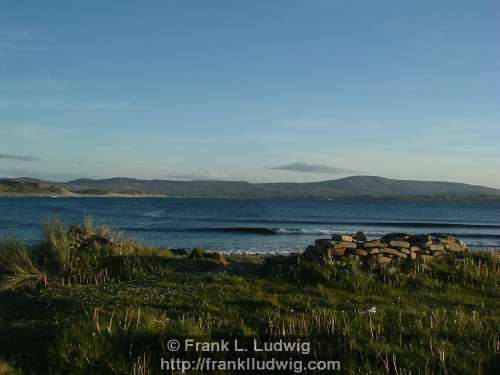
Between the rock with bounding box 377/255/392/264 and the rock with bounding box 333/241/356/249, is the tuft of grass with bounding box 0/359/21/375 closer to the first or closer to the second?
the rock with bounding box 333/241/356/249

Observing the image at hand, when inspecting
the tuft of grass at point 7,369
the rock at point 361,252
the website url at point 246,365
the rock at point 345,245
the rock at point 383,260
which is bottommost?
the tuft of grass at point 7,369

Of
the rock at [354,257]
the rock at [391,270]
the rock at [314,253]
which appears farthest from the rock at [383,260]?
the rock at [314,253]

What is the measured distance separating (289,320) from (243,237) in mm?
33588

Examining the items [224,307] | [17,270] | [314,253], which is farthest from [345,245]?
[17,270]

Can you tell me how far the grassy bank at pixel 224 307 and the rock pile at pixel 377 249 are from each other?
55 centimetres

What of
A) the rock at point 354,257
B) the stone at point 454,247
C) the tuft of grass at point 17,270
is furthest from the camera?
the stone at point 454,247

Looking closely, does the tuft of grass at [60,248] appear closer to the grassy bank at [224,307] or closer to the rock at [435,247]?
the grassy bank at [224,307]

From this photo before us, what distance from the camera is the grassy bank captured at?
19.8 feet

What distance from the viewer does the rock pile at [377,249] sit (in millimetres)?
12562

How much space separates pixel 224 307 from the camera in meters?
8.70

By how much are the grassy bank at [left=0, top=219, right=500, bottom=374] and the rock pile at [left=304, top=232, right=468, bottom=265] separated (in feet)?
1.82

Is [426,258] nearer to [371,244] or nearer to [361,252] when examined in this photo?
[371,244]

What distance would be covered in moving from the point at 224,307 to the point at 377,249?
555cm

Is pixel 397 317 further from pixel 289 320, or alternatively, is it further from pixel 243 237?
pixel 243 237
